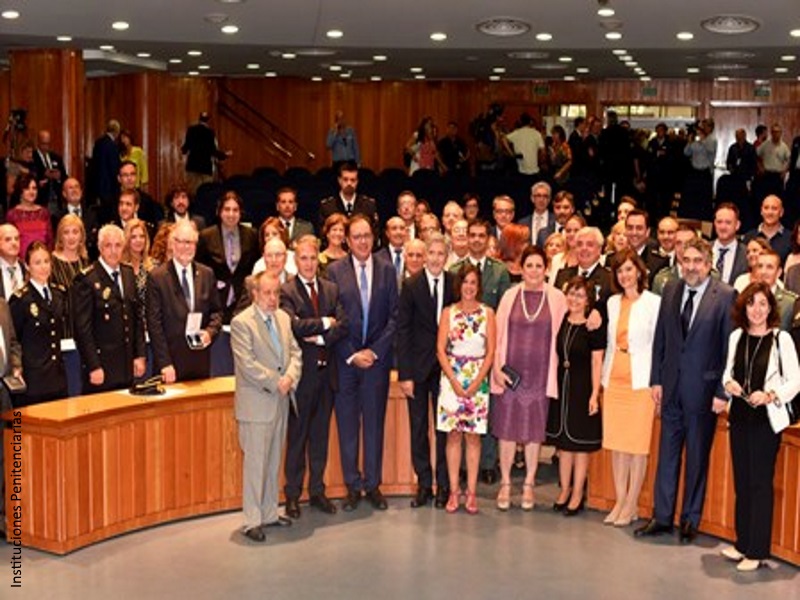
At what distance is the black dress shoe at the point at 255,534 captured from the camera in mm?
7332

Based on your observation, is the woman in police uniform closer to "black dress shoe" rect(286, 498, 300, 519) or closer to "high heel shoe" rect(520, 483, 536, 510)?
"black dress shoe" rect(286, 498, 300, 519)

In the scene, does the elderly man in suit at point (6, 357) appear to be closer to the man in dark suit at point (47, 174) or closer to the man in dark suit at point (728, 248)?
the man in dark suit at point (728, 248)

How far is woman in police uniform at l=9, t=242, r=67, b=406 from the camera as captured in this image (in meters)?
7.40

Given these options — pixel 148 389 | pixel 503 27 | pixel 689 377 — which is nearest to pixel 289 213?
pixel 148 389

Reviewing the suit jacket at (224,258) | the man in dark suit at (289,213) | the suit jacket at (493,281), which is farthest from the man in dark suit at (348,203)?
the suit jacket at (493,281)

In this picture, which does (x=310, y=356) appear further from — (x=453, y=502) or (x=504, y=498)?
(x=504, y=498)

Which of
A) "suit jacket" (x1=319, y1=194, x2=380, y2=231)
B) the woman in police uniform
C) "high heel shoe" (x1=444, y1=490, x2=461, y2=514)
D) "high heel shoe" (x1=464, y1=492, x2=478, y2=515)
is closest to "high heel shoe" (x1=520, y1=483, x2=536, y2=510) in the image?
"high heel shoe" (x1=464, y1=492, x2=478, y2=515)

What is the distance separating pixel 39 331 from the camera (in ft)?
24.4

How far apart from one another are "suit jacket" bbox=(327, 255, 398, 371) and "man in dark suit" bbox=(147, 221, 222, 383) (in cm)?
81

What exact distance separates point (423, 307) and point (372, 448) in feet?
3.10

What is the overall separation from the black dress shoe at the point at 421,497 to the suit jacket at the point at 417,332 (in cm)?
73

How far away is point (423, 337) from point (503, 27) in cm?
754

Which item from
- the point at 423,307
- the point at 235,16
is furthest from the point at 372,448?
the point at 235,16

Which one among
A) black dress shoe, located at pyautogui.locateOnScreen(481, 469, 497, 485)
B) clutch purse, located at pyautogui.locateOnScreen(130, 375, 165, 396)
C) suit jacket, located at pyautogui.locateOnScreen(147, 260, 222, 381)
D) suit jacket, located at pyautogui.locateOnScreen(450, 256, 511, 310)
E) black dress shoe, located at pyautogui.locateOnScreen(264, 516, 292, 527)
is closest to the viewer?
clutch purse, located at pyautogui.locateOnScreen(130, 375, 165, 396)
